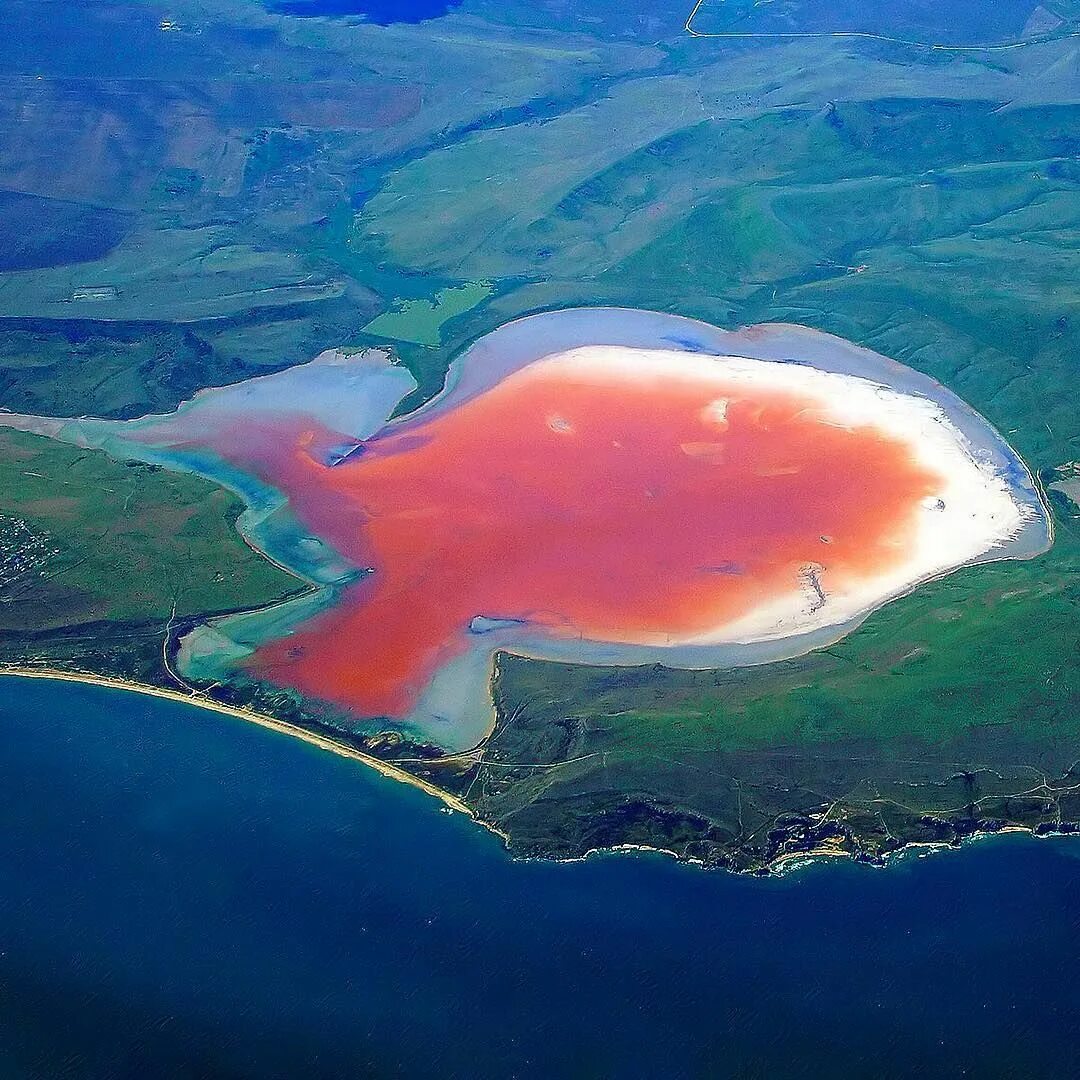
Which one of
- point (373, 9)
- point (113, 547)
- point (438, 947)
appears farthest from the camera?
point (373, 9)

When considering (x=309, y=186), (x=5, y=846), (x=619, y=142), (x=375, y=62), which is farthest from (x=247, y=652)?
(x=375, y=62)

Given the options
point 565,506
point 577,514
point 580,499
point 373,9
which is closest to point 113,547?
point 565,506

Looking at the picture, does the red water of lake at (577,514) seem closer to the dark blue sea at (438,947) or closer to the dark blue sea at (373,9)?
the dark blue sea at (438,947)

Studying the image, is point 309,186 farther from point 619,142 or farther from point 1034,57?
point 1034,57

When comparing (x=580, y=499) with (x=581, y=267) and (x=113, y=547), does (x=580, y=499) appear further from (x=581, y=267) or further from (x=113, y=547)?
(x=581, y=267)

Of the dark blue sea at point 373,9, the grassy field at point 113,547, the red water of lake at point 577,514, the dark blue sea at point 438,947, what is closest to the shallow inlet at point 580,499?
the red water of lake at point 577,514

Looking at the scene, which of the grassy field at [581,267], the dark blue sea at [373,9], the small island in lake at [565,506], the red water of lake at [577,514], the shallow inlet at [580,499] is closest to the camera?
the grassy field at [581,267]
